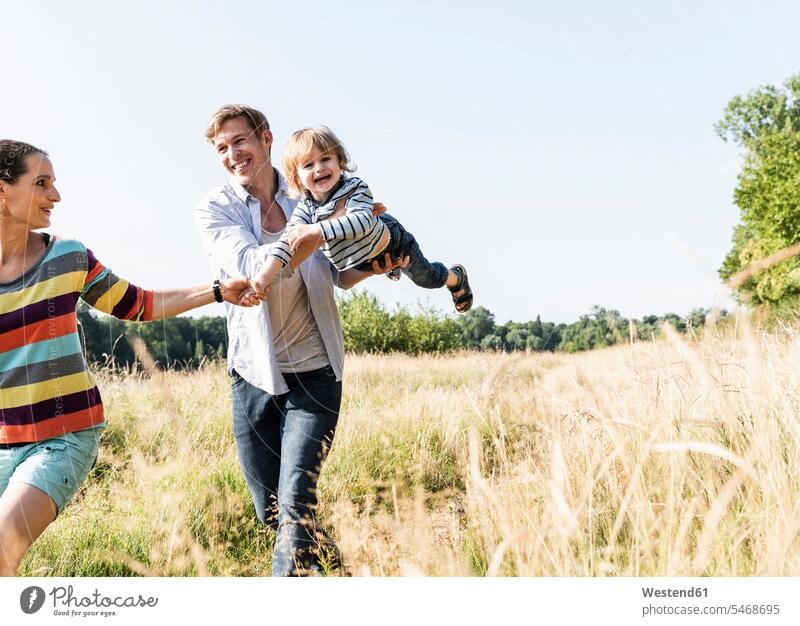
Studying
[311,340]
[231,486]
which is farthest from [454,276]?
[231,486]

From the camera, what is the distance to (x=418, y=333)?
552 cm

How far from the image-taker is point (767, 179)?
1638cm

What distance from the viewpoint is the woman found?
252cm

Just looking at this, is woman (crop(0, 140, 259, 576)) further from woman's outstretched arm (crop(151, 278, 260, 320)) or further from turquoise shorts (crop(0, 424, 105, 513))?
woman's outstretched arm (crop(151, 278, 260, 320))

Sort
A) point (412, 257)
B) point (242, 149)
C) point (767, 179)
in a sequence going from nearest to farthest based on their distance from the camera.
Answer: point (242, 149)
point (412, 257)
point (767, 179)

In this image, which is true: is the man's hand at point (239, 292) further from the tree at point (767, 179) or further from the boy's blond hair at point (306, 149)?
the tree at point (767, 179)

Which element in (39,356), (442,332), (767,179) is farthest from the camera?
(767,179)

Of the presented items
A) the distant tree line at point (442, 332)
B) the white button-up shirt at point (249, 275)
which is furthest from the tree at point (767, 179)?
the white button-up shirt at point (249, 275)

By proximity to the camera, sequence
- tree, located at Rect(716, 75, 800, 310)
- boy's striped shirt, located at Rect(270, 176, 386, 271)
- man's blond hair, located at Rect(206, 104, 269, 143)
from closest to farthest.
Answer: boy's striped shirt, located at Rect(270, 176, 386, 271) < man's blond hair, located at Rect(206, 104, 269, 143) < tree, located at Rect(716, 75, 800, 310)

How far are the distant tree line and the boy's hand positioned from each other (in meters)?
0.79

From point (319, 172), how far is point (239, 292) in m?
0.67
